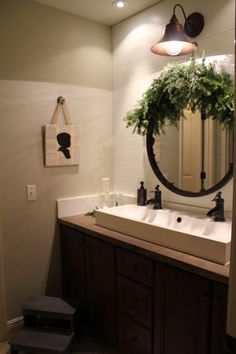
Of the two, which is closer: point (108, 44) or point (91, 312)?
point (91, 312)

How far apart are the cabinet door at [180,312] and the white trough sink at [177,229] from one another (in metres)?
0.14

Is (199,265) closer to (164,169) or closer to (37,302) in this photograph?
(164,169)

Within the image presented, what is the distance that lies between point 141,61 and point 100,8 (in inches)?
20.5

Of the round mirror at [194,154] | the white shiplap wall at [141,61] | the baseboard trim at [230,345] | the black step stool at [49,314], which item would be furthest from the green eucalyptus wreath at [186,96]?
the black step stool at [49,314]

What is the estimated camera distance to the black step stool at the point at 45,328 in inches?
76.2

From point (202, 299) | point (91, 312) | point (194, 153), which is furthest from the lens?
point (91, 312)

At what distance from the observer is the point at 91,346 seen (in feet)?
7.14

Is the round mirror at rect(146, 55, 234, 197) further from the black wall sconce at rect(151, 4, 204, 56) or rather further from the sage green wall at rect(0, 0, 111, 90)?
the sage green wall at rect(0, 0, 111, 90)

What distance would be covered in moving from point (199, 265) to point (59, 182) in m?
1.42

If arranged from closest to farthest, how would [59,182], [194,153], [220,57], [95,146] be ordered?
[220,57]
[194,153]
[59,182]
[95,146]

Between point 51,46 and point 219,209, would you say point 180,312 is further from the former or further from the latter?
point 51,46

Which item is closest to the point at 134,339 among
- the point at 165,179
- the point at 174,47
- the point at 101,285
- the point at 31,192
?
the point at 101,285

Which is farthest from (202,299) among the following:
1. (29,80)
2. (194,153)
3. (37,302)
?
(29,80)

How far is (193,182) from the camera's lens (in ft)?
6.87
